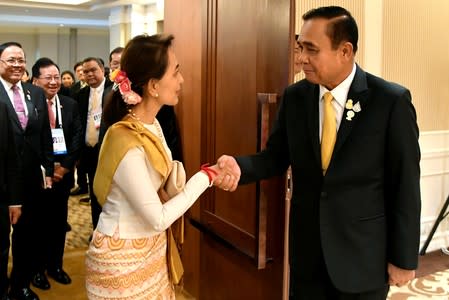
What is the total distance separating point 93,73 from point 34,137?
3.29 feet

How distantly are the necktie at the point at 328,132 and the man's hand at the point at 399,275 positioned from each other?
1.31ft

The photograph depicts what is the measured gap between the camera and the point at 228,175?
1934mm

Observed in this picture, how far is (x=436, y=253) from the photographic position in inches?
156

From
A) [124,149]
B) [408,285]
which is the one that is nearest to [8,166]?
[124,149]

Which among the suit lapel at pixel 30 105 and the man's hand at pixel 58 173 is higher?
the suit lapel at pixel 30 105

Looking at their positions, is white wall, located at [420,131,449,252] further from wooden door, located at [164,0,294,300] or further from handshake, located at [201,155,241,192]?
handshake, located at [201,155,241,192]

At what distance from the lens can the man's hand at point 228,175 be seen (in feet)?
6.30

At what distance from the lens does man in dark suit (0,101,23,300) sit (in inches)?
102

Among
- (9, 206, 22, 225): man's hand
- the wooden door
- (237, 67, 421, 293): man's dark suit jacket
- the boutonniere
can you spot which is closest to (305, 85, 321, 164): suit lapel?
(237, 67, 421, 293): man's dark suit jacket

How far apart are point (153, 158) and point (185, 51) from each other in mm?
1606

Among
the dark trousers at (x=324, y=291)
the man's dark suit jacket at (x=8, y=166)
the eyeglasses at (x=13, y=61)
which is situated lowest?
the dark trousers at (x=324, y=291)

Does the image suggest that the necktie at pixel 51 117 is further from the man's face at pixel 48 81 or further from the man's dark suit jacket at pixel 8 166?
the man's dark suit jacket at pixel 8 166

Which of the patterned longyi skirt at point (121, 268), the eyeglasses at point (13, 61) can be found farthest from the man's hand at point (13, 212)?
the patterned longyi skirt at point (121, 268)

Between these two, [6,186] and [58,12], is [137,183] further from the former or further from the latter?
[58,12]
